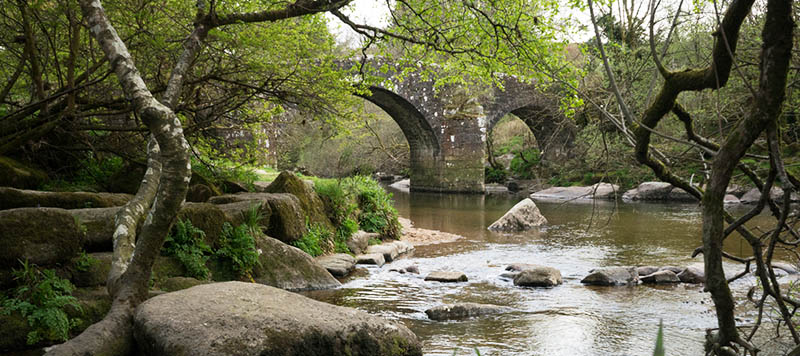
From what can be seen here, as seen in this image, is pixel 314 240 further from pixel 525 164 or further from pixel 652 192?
pixel 525 164

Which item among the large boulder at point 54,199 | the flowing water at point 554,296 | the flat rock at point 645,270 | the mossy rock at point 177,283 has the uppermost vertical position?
the large boulder at point 54,199

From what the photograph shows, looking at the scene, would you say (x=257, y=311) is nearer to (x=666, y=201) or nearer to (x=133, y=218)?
(x=133, y=218)

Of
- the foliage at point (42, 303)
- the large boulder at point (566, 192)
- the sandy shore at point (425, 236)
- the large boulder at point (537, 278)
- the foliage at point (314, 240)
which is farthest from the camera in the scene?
→ the large boulder at point (566, 192)

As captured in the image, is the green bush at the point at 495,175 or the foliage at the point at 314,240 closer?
the foliage at the point at 314,240

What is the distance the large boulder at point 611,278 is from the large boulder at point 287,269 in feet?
10.9

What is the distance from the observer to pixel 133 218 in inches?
181

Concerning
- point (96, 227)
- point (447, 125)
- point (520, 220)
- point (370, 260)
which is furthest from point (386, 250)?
point (447, 125)

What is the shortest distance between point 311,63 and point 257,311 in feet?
15.2

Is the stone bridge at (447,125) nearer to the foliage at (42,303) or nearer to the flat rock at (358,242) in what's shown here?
the flat rock at (358,242)

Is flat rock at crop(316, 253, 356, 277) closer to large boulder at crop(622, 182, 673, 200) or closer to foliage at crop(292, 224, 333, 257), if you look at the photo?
foliage at crop(292, 224, 333, 257)

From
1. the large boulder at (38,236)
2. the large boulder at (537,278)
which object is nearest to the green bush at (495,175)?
the large boulder at (537,278)

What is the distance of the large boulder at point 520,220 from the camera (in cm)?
1399

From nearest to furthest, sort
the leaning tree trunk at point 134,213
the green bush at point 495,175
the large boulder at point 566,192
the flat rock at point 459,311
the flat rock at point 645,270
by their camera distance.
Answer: the leaning tree trunk at point 134,213, the flat rock at point 459,311, the flat rock at point 645,270, the large boulder at point 566,192, the green bush at point 495,175

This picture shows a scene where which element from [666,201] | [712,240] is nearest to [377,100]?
[666,201]
